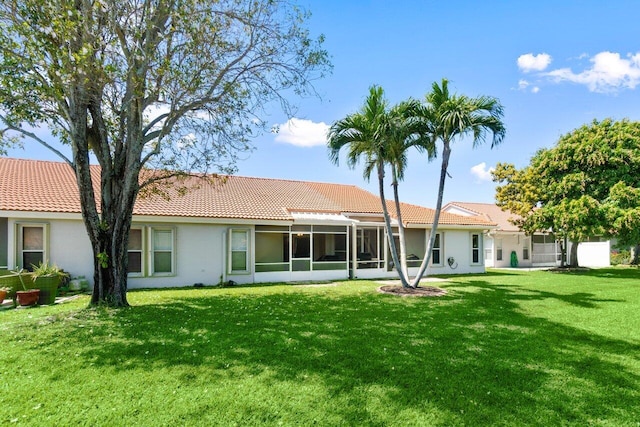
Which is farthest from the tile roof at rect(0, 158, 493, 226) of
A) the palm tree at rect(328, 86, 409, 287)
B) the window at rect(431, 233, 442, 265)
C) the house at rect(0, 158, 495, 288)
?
the palm tree at rect(328, 86, 409, 287)

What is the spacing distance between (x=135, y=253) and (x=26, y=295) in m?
5.06

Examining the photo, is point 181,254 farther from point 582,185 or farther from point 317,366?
point 582,185

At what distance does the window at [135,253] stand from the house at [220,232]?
41 millimetres

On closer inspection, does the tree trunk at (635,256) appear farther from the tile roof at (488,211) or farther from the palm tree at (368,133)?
the palm tree at (368,133)

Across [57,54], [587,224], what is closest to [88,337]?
[57,54]

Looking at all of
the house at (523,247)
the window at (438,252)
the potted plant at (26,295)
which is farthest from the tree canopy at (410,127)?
the house at (523,247)

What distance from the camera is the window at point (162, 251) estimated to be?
16.4 meters

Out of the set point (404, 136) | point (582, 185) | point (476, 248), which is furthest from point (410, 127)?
point (582, 185)

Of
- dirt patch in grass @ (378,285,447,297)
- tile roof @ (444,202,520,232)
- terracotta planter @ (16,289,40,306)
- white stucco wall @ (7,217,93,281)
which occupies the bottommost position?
dirt patch in grass @ (378,285,447,297)

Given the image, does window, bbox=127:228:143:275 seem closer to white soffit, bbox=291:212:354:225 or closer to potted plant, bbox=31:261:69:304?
potted plant, bbox=31:261:69:304

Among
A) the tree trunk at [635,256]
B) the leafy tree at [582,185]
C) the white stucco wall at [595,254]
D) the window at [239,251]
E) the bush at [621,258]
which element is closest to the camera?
the window at [239,251]

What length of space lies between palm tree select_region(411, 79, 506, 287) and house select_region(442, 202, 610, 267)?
18.2 meters

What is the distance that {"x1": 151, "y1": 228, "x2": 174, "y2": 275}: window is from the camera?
16.4 m

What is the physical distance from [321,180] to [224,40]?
18661mm
